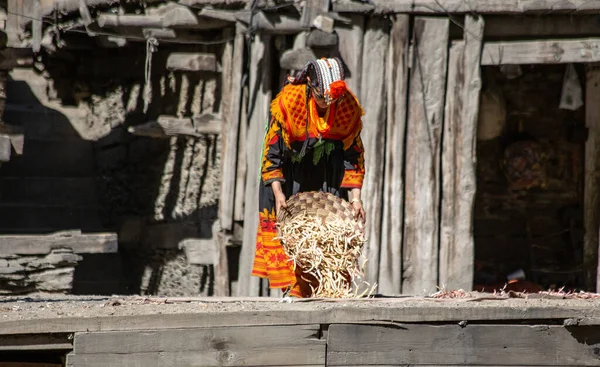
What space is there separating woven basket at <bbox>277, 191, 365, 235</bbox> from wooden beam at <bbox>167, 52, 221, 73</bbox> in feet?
8.30

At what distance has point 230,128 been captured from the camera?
923 centimetres

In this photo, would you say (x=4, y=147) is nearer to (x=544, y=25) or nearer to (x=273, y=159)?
(x=273, y=159)

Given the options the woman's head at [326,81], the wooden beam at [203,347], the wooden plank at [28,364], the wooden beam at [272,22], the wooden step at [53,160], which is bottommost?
the wooden plank at [28,364]

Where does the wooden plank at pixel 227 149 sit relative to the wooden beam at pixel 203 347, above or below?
above

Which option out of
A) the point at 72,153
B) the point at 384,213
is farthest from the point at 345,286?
the point at 72,153

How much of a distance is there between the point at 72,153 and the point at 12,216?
1.06 m

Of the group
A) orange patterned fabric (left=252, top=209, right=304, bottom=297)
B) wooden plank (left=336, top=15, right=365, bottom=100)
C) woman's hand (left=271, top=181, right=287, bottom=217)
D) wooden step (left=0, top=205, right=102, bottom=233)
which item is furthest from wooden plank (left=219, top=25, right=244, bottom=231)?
wooden step (left=0, top=205, right=102, bottom=233)

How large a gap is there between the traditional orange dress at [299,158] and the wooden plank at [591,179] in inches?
128

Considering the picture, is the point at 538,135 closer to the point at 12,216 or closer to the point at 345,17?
the point at 345,17

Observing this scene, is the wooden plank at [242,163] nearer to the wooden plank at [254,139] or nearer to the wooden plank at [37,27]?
the wooden plank at [254,139]

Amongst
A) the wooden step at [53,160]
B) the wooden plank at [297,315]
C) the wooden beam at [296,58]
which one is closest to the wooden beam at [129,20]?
the wooden beam at [296,58]

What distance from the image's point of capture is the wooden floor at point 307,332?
569 cm

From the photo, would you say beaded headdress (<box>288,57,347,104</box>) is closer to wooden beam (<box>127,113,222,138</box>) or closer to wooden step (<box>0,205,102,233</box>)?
wooden beam (<box>127,113,222,138</box>)

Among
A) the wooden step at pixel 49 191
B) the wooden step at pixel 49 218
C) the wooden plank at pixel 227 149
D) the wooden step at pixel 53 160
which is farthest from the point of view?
the wooden step at pixel 53 160
